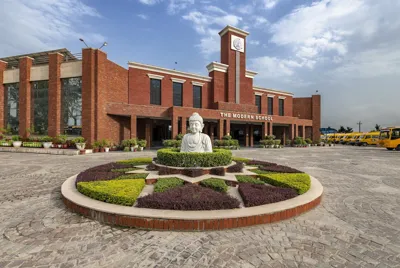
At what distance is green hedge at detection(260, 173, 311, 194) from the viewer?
5.10m

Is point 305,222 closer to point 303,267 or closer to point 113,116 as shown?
point 303,267

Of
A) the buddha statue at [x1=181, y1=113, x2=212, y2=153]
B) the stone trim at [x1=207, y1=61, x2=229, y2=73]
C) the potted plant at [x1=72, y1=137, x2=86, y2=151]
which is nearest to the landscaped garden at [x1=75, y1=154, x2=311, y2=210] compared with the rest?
the buddha statue at [x1=181, y1=113, x2=212, y2=153]

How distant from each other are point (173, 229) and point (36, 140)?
22565 millimetres

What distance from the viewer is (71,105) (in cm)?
1995

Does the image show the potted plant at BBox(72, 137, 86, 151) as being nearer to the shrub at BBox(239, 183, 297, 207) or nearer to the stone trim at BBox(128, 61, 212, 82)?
the stone trim at BBox(128, 61, 212, 82)

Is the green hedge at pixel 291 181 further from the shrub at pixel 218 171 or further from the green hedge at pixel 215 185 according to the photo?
the green hedge at pixel 215 185

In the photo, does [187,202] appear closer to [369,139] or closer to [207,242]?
[207,242]

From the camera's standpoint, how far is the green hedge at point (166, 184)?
4893 millimetres

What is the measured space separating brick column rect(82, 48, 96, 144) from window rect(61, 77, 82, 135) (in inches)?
43.4

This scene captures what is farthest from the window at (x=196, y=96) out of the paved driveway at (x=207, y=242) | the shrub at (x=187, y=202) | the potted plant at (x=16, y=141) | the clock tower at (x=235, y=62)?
the shrub at (x=187, y=202)

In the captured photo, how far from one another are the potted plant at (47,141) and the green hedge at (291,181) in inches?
810

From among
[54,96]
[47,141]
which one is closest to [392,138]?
[47,141]

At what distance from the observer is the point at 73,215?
4.20 meters

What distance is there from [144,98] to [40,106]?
35.6 ft
